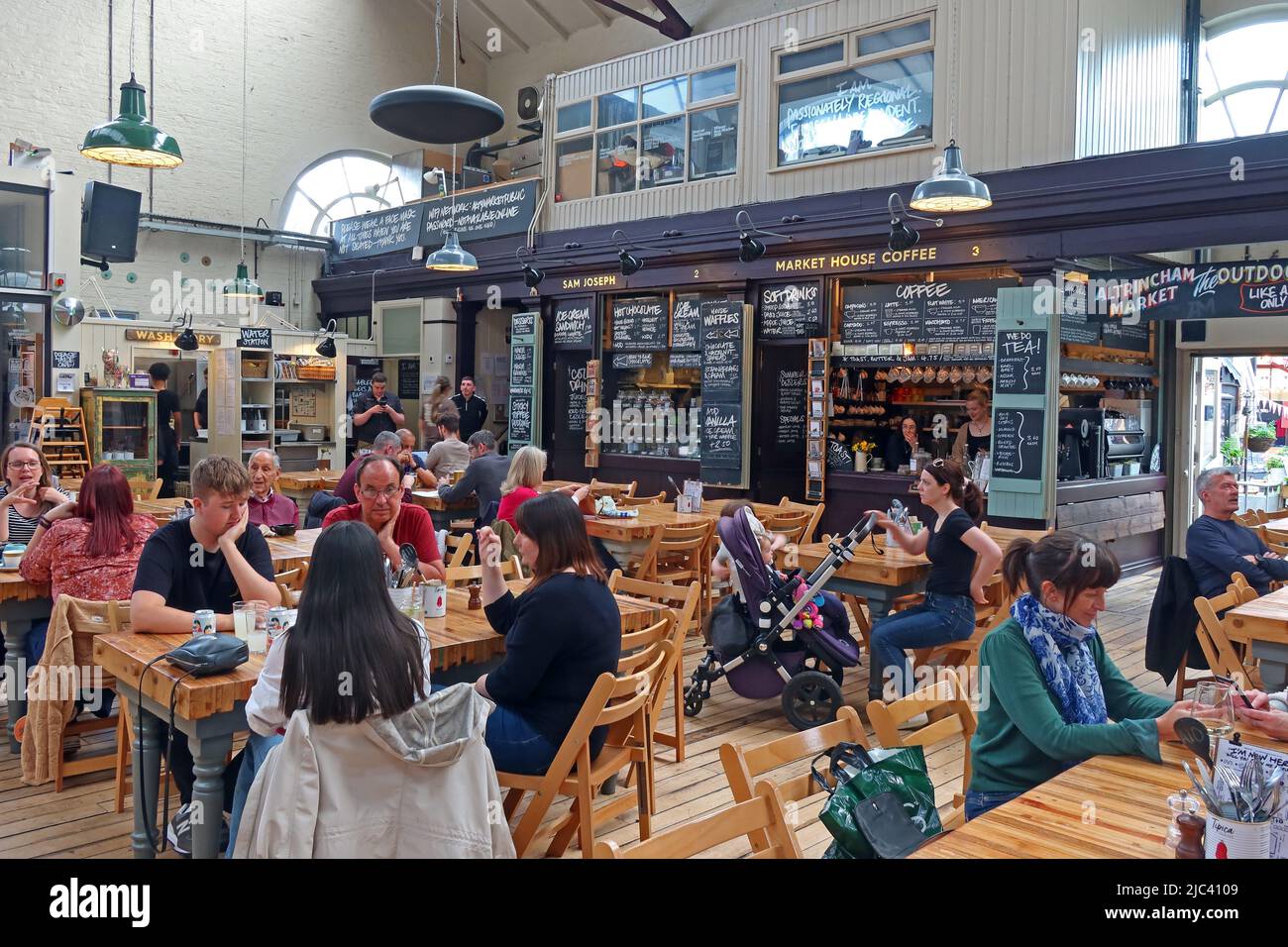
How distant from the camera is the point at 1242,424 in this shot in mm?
11484

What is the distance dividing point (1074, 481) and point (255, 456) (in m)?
6.76

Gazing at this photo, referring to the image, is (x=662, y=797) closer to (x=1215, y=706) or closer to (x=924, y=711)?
(x=924, y=711)

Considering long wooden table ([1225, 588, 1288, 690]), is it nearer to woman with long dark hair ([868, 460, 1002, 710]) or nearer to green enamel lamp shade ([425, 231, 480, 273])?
woman with long dark hair ([868, 460, 1002, 710])

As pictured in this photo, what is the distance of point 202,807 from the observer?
118 inches

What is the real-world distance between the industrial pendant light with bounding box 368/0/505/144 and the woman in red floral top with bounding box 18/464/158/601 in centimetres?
198

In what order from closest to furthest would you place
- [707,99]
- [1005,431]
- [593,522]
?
[593,522] → [1005,431] → [707,99]

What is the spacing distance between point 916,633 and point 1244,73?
8105 millimetres

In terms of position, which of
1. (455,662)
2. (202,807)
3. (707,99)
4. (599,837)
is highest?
(707,99)

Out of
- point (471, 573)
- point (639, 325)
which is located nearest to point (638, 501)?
point (639, 325)

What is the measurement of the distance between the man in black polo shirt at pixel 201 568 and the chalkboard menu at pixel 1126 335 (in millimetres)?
7900

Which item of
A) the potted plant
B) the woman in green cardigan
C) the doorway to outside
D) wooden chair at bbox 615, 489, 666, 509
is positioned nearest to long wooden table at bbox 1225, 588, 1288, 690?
the woman in green cardigan

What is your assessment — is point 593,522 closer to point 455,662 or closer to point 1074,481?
point 455,662

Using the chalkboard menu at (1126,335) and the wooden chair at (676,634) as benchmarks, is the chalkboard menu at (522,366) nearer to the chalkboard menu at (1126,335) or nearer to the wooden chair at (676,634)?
the chalkboard menu at (1126,335)
